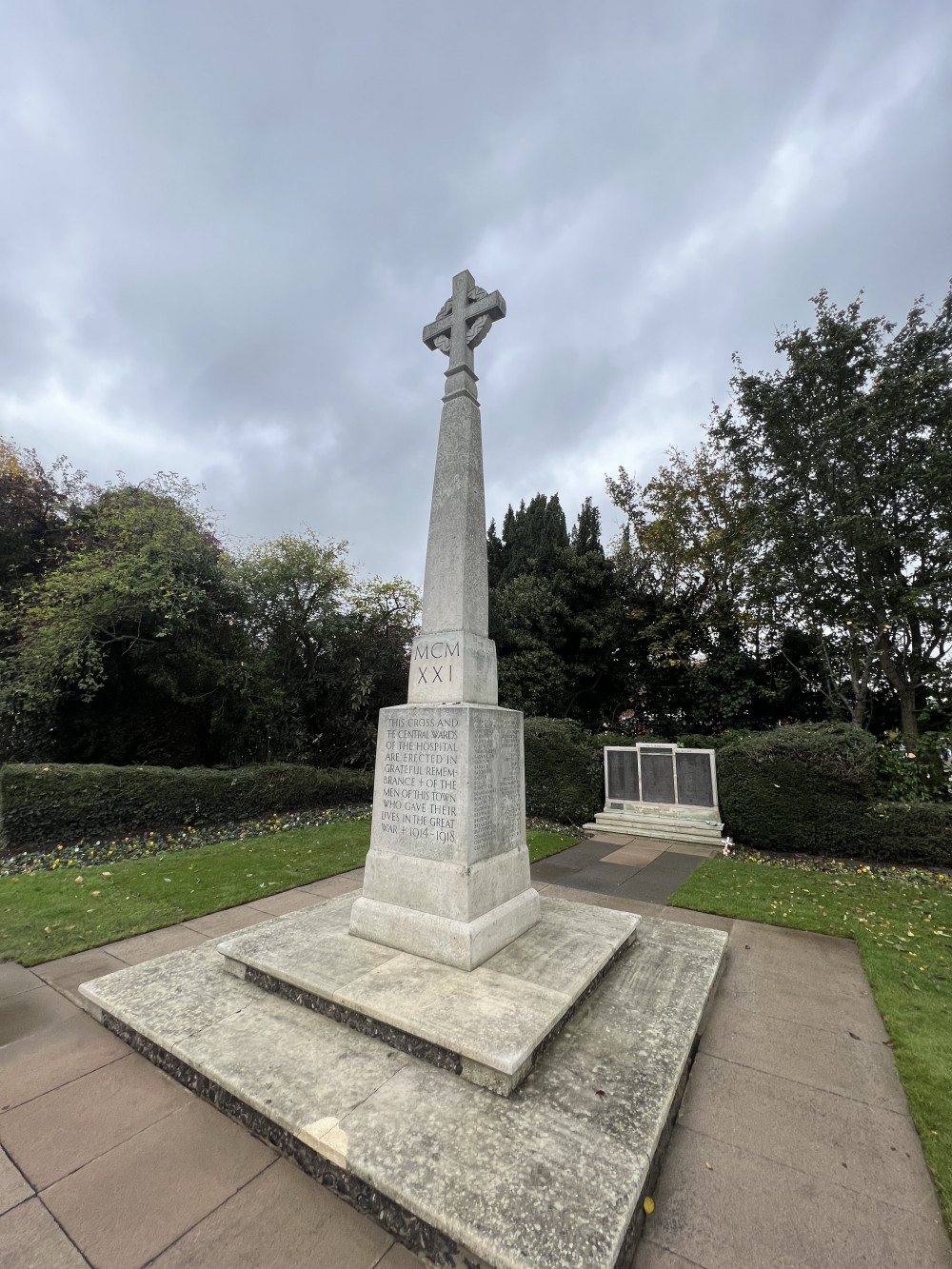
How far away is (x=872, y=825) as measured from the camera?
823cm

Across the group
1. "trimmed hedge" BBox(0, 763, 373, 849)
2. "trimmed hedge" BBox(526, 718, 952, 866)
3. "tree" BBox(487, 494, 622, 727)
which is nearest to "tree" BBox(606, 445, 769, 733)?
"tree" BBox(487, 494, 622, 727)

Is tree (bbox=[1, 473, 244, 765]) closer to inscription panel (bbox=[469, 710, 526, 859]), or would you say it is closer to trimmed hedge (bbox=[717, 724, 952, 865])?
inscription panel (bbox=[469, 710, 526, 859])

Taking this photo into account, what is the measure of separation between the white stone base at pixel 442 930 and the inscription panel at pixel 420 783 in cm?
46

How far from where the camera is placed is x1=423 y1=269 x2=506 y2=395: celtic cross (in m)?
4.72

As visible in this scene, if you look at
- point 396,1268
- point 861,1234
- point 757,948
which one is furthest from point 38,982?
point 757,948

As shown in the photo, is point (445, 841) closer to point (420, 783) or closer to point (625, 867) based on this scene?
point (420, 783)

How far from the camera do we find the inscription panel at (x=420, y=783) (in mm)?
3758

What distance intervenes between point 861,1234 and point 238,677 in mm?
12284

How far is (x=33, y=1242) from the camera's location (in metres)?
1.83

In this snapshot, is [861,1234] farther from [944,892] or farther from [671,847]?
[671,847]

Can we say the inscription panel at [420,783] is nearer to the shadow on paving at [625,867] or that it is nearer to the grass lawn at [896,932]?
the grass lawn at [896,932]

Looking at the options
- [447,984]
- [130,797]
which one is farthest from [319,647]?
[447,984]

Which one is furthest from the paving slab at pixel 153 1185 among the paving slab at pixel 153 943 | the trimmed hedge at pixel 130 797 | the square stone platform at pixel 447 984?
the trimmed hedge at pixel 130 797

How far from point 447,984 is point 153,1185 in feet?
5.35
